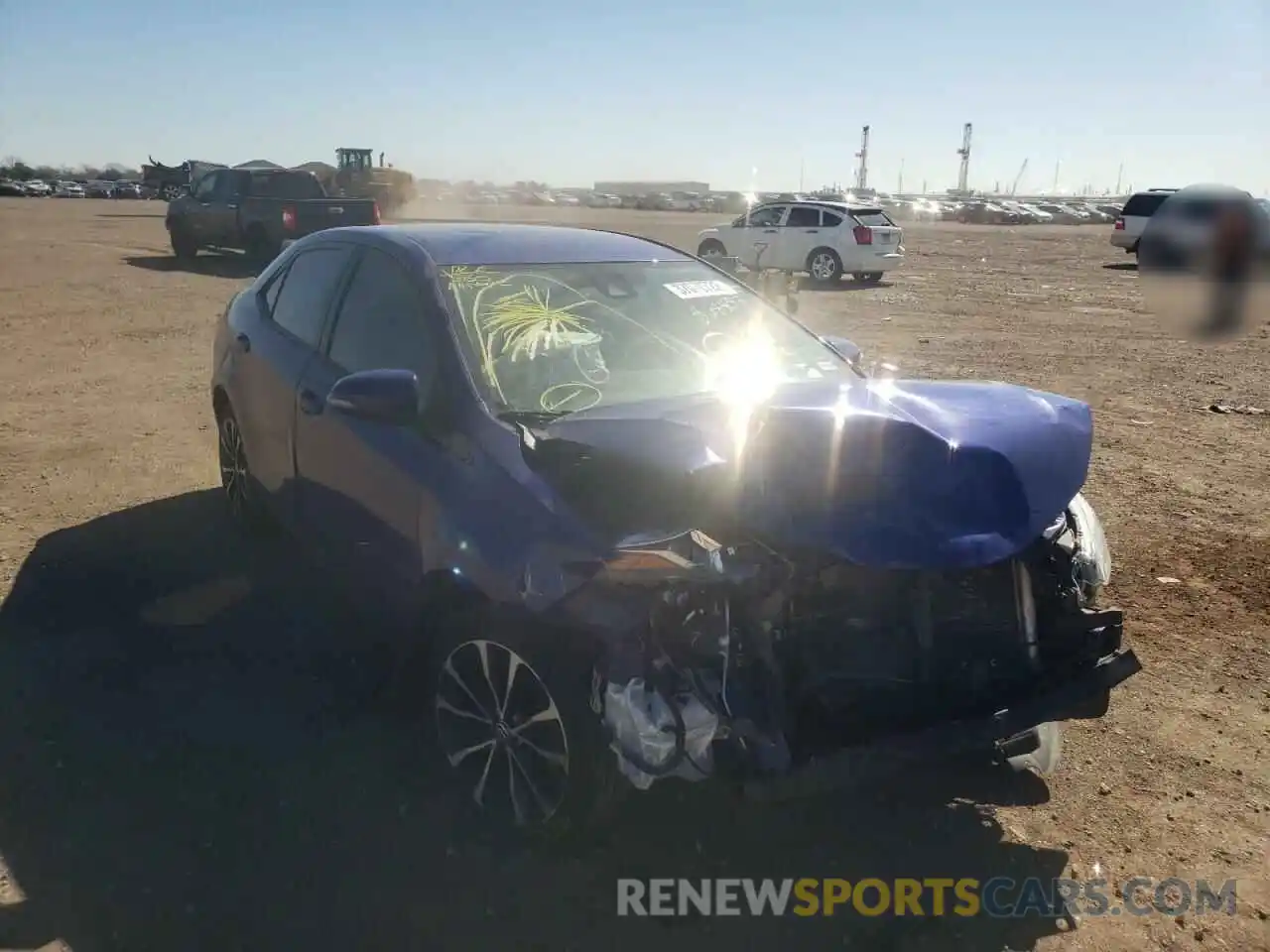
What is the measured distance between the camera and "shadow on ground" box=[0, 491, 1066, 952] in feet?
9.44

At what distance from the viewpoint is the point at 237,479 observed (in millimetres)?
5551

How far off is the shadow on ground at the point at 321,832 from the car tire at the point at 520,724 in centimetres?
14

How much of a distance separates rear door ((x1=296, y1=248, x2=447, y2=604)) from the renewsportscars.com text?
1.26 m

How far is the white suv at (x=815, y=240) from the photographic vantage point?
807 inches

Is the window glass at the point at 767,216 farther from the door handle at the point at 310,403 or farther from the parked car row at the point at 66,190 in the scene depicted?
the parked car row at the point at 66,190

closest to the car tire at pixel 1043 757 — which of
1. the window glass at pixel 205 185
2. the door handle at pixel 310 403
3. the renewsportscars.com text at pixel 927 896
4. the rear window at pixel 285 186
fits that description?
the renewsportscars.com text at pixel 927 896

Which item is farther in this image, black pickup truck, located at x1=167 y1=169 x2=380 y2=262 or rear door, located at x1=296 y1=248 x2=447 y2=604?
black pickup truck, located at x1=167 y1=169 x2=380 y2=262

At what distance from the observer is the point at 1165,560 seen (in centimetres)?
551

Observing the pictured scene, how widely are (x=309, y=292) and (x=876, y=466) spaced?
2911 mm

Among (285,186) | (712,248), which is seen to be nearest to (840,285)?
(712,248)

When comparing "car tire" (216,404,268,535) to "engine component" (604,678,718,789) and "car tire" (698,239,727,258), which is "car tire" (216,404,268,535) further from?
"car tire" (698,239,727,258)

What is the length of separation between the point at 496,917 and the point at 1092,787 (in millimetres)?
2022

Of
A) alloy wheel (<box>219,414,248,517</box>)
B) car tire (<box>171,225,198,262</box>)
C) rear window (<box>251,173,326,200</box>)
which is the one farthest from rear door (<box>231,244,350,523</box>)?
car tire (<box>171,225,198,262</box>)

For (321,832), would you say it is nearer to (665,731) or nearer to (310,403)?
(665,731)
